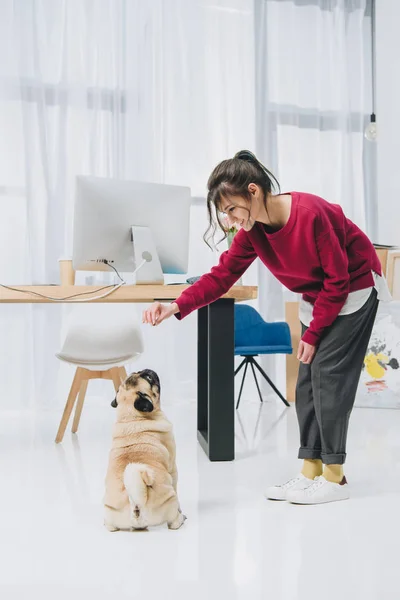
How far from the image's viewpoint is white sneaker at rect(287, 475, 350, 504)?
5.91ft

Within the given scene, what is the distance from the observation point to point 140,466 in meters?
1.47

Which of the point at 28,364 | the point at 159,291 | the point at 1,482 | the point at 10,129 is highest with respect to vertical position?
the point at 10,129

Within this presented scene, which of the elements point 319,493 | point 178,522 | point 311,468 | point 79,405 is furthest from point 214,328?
point 79,405

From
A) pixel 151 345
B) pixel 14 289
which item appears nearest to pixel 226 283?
pixel 14 289

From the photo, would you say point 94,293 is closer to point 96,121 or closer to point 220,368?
point 220,368

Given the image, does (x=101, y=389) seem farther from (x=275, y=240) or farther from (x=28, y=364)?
(x=275, y=240)

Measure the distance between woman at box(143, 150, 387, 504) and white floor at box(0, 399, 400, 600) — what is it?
15cm

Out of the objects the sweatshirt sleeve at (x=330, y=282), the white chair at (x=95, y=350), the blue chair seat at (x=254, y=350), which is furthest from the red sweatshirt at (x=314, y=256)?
the blue chair seat at (x=254, y=350)

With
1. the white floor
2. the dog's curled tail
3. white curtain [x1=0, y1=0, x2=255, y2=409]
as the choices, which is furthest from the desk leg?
white curtain [x1=0, y1=0, x2=255, y2=409]

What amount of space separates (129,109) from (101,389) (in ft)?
5.77

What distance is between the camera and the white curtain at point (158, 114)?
3.79 m

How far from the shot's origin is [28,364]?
149 inches

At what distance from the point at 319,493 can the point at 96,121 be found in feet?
9.29

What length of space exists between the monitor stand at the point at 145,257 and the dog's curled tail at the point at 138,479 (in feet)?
3.22
